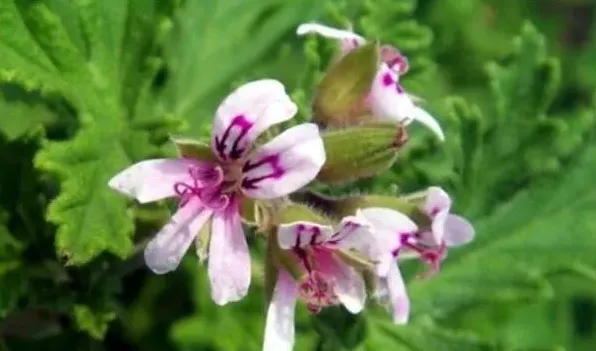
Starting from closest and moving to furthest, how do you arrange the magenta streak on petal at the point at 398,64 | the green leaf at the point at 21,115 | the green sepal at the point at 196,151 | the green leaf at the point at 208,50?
the green sepal at the point at 196,151 < the magenta streak on petal at the point at 398,64 < the green leaf at the point at 21,115 < the green leaf at the point at 208,50

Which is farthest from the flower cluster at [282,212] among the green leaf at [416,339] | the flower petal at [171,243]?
the green leaf at [416,339]

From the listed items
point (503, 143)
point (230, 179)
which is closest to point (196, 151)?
point (230, 179)

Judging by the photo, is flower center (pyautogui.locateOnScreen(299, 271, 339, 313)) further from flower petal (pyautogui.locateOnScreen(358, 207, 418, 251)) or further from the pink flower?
flower petal (pyautogui.locateOnScreen(358, 207, 418, 251))

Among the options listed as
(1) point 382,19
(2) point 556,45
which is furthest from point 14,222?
(2) point 556,45

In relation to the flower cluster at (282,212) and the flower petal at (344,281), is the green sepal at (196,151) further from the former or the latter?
the flower petal at (344,281)

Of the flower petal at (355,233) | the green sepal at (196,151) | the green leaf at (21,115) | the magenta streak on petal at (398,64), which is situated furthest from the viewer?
the green leaf at (21,115)

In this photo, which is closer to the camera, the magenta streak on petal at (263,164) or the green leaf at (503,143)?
the magenta streak on petal at (263,164)
